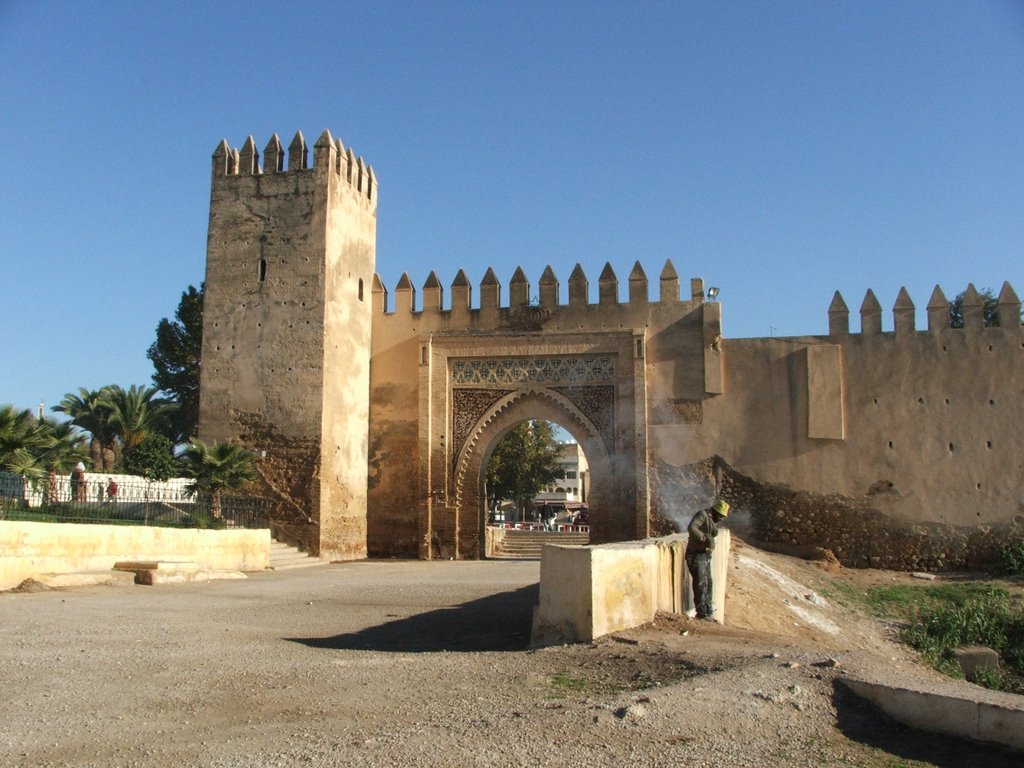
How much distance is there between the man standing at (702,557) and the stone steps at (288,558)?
785 centimetres

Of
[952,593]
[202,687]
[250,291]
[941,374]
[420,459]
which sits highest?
[250,291]

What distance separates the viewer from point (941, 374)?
51.2ft

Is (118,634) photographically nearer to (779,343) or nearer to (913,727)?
(913,727)

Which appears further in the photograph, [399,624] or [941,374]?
[941,374]

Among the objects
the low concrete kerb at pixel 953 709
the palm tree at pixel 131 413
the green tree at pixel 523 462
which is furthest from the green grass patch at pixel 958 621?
the palm tree at pixel 131 413

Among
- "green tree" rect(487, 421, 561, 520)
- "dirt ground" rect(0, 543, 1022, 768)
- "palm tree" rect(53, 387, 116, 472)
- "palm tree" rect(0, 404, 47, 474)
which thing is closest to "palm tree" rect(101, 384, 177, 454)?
"palm tree" rect(53, 387, 116, 472)

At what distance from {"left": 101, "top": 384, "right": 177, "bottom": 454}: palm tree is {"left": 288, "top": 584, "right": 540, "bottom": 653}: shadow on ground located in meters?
18.6

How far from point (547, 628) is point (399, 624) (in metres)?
2.18

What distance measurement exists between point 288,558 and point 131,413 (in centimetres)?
1277

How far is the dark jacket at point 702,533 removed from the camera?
7105 millimetres

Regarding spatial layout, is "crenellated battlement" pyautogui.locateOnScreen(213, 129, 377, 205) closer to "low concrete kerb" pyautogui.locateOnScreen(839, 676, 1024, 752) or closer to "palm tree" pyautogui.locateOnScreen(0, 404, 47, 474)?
"palm tree" pyautogui.locateOnScreen(0, 404, 47, 474)

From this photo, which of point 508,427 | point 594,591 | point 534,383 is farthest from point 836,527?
point 594,591

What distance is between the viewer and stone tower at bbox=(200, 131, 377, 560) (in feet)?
50.6

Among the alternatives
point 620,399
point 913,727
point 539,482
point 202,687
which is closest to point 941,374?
point 620,399
